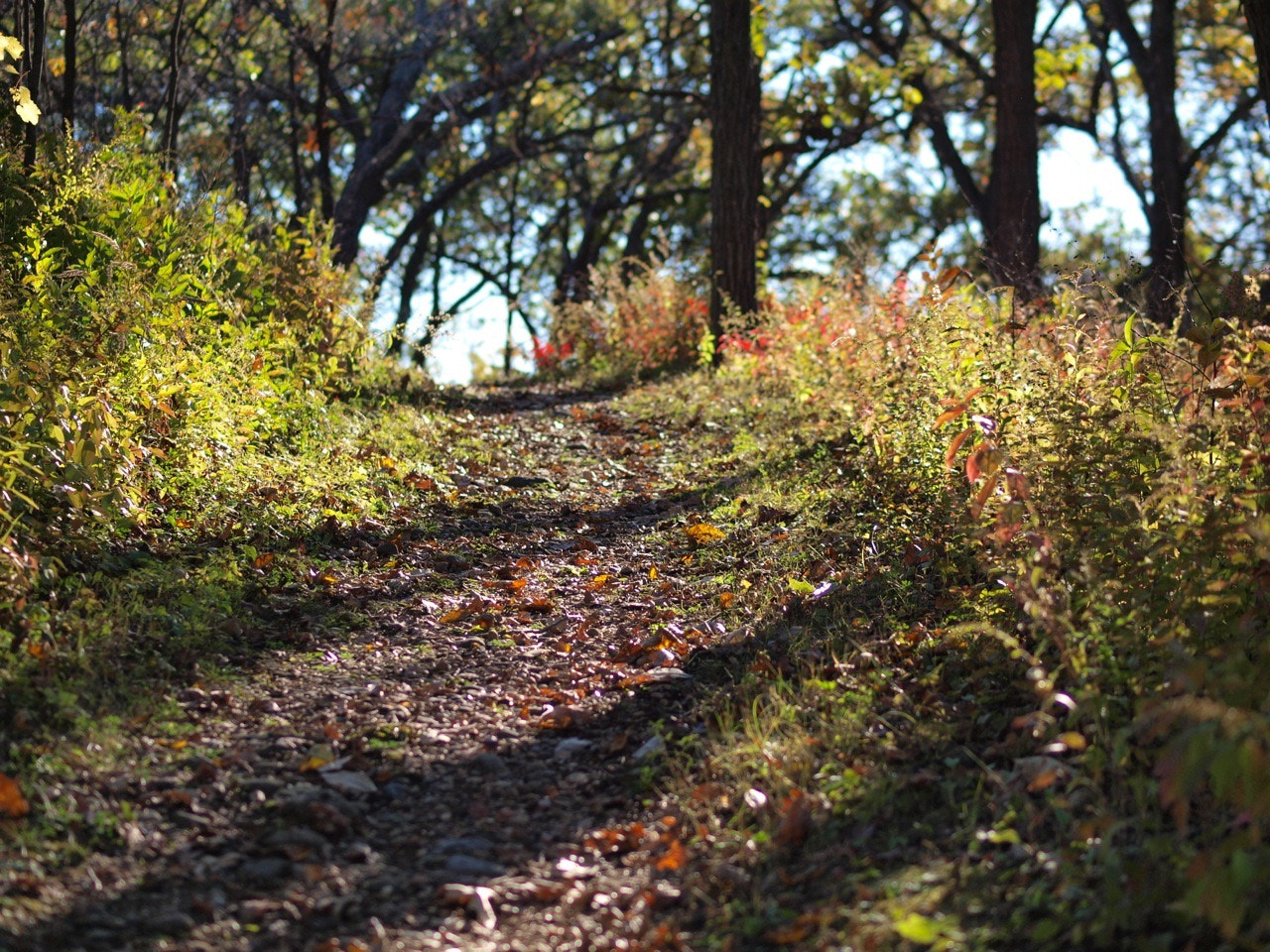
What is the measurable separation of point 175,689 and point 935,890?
252 cm

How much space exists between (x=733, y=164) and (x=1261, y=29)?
6.89 metres

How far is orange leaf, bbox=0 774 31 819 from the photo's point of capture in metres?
2.86

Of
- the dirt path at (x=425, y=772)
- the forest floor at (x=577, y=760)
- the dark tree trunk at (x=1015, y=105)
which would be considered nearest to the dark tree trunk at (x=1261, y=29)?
the forest floor at (x=577, y=760)

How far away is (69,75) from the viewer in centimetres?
661

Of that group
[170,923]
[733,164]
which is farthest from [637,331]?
[170,923]

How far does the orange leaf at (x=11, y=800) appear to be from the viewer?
2.86 meters

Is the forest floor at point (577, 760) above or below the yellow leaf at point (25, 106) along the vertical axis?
below

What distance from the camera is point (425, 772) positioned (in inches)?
138

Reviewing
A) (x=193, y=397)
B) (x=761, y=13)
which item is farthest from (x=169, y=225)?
(x=761, y=13)

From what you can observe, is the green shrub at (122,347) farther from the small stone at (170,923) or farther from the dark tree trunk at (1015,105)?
the dark tree trunk at (1015,105)

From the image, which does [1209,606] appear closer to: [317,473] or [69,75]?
[317,473]

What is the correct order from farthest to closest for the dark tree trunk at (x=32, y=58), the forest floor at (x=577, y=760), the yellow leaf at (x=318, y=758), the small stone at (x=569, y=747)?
the dark tree trunk at (x=32, y=58) → the small stone at (x=569, y=747) → the yellow leaf at (x=318, y=758) → the forest floor at (x=577, y=760)

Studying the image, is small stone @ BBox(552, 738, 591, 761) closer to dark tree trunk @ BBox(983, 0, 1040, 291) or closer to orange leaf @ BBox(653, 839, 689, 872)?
orange leaf @ BBox(653, 839, 689, 872)

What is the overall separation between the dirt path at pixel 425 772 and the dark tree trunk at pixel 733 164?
21.6ft
